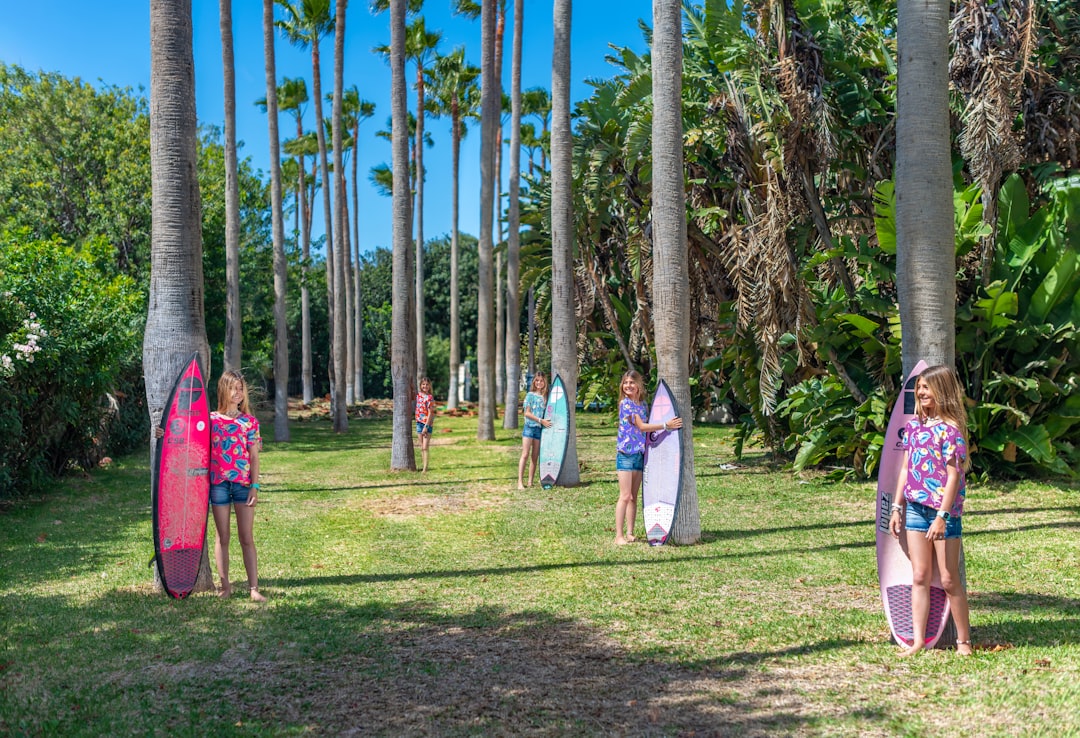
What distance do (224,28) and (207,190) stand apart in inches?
376

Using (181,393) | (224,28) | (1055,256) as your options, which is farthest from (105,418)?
(1055,256)

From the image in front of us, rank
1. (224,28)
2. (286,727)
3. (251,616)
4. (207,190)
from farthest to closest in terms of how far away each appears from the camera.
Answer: (207,190)
(224,28)
(251,616)
(286,727)

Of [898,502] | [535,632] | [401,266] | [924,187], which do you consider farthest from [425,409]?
[898,502]

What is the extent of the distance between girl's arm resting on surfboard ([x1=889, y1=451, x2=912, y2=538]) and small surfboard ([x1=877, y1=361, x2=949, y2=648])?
0.33 feet

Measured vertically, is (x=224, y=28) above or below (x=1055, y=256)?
above

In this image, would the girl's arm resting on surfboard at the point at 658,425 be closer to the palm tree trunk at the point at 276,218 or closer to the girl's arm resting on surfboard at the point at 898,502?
the girl's arm resting on surfboard at the point at 898,502

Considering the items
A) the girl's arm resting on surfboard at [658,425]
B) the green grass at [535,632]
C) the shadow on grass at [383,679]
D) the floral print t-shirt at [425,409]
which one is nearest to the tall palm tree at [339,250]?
the floral print t-shirt at [425,409]

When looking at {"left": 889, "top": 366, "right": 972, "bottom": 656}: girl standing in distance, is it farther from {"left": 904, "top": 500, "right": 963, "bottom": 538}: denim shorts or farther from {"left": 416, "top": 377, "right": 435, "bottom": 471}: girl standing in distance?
{"left": 416, "top": 377, "right": 435, "bottom": 471}: girl standing in distance

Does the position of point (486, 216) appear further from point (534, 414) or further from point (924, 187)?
point (924, 187)

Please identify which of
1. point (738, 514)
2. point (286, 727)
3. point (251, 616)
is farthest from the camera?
point (738, 514)

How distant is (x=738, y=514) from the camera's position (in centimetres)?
1197

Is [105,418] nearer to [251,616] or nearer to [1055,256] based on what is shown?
[251,616]

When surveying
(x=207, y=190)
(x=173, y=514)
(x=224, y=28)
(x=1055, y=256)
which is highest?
(x=224, y=28)

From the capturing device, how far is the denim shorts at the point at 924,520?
18.5ft
